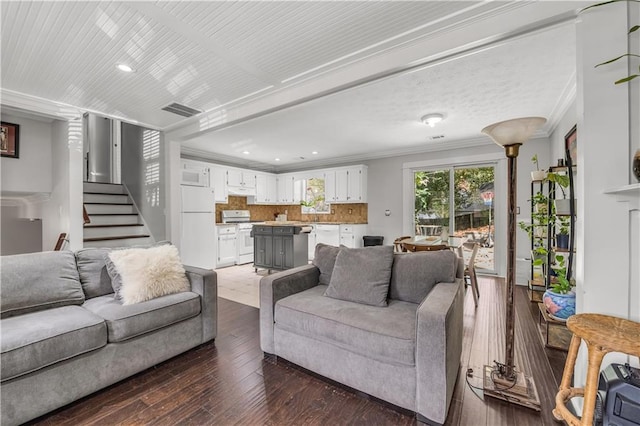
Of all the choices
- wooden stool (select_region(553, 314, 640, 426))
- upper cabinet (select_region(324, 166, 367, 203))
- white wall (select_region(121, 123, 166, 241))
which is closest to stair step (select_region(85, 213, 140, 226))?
white wall (select_region(121, 123, 166, 241))

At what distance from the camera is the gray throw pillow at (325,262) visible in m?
2.64

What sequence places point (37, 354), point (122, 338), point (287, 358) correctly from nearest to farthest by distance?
point (37, 354) → point (122, 338) → point (287, 358)

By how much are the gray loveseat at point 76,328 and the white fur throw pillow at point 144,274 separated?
0.08 m

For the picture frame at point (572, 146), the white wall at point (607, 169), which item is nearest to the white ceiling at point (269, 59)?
the white wall at point (607, 169)

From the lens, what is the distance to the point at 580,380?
161 cm

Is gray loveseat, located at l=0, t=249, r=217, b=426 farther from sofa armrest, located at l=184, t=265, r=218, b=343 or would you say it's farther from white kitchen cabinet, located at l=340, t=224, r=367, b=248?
white kitchen cabinet, located at l=340, t=224, r=367, b=248

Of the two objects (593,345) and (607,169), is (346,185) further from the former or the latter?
(593,345)

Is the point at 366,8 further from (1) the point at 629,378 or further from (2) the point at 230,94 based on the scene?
(1) the point at 629,378

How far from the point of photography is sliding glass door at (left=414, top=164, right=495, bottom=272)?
202 inches

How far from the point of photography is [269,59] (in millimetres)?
2363

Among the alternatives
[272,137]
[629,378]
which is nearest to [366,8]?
[629,378]

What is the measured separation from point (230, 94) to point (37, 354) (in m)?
2.66

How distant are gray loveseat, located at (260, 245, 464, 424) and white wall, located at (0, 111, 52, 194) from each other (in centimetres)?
367

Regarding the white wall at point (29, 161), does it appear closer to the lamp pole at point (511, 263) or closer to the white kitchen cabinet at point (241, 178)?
the white kitchen cabinet at point (241, 178)
